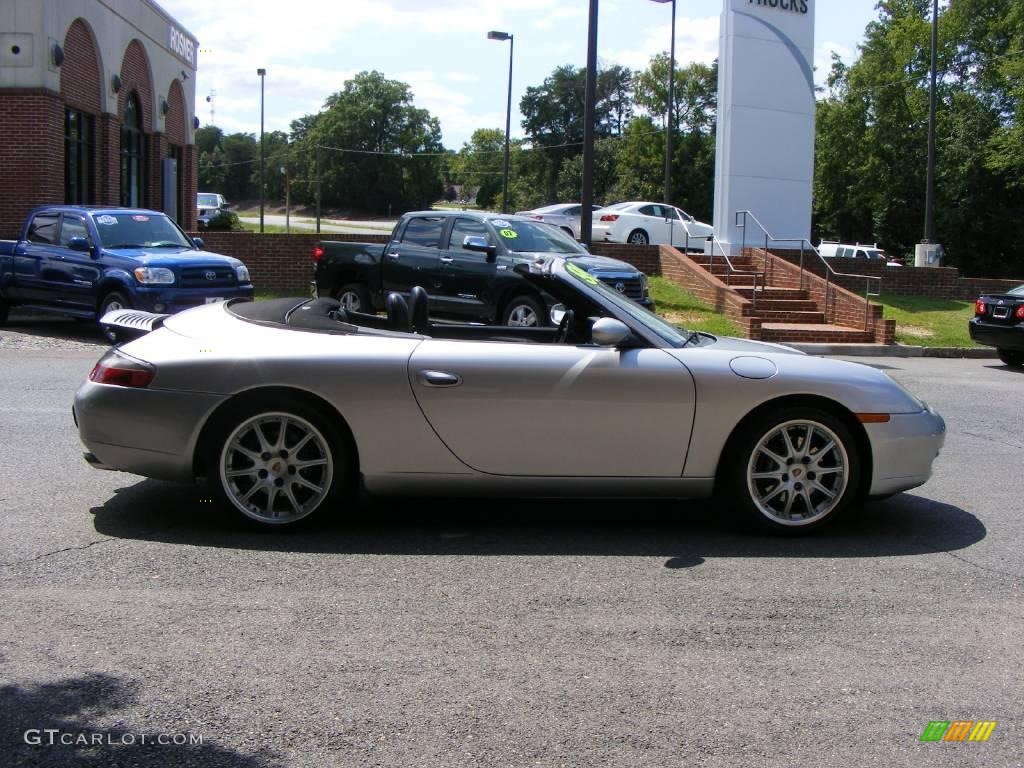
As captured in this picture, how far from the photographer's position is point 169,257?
14883mm

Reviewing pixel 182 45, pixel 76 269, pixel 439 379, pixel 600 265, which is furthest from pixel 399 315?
pixel 182 45

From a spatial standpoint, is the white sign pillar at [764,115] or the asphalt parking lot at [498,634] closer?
→ the asphalt parking lot at [498,634]

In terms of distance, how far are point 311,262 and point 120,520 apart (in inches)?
662

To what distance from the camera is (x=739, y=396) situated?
5562 mm

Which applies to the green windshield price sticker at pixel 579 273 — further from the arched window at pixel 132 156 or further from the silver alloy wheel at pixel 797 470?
the arched window at pixel 132 156

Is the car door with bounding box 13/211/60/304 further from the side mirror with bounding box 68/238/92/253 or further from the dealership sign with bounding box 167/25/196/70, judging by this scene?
the dealership sign with bounding box 167/25/196/70

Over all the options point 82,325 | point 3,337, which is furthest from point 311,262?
point 3,337

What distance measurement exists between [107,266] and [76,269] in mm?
655

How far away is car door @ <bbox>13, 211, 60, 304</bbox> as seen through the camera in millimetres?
15500

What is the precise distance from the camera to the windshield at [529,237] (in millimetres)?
15062

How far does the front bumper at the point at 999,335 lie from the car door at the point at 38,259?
13.0 metres

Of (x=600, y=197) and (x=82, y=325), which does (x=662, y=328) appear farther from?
(x=600, y=197)

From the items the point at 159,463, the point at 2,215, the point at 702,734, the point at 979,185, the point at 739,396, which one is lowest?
the point at 702,734

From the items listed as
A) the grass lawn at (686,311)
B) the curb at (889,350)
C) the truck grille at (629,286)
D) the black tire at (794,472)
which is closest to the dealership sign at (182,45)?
the grass lawn at (686,311)
